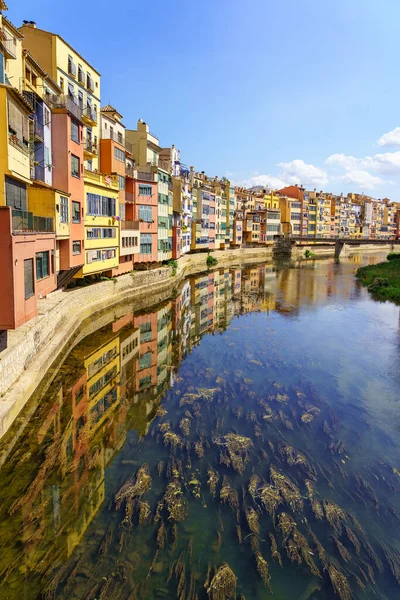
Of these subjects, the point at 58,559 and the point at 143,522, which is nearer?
the point at 58,559

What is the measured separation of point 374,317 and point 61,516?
30.2 meters

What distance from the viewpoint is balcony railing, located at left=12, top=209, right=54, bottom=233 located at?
1561 centimetres

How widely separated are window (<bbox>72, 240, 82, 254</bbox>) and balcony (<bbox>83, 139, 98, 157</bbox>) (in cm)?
743

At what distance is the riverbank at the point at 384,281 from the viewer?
146 ft

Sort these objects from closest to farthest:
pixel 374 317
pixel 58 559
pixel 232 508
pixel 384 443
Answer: pixel 58 559, pixel 232 508, pixel 384 443, pixel 374 317

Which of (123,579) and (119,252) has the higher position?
(119,252)

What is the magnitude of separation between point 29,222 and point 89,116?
17.7 metres

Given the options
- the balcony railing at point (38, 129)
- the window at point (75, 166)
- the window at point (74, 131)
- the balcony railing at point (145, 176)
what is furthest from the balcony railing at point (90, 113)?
the balcony railing at point (38, 129)

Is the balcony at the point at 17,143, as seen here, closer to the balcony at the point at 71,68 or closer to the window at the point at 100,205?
the window at the point at 100,205

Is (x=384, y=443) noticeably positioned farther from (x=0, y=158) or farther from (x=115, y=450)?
(x=0, y=158)

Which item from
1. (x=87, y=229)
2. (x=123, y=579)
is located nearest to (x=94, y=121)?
(x=87, y=229)

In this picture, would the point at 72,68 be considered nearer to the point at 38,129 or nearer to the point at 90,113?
the point at 90,113

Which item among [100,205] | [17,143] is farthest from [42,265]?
[100,205]

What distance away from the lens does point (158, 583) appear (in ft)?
28.2
